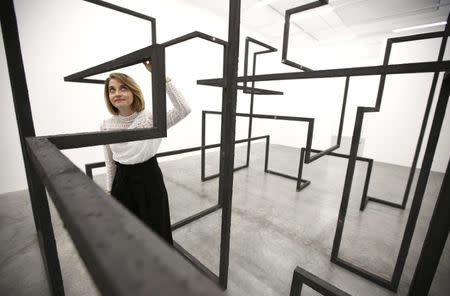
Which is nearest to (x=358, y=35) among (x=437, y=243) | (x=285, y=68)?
(x=285, y=68)

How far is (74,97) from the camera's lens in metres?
2.47

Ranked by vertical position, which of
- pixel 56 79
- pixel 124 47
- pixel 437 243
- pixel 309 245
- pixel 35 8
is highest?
pixel 35 8

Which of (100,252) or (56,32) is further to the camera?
(56,32)

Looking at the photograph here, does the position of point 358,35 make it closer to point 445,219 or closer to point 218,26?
point 218,26

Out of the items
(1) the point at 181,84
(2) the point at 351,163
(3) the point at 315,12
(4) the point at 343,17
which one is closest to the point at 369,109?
(2) the point at 351,163

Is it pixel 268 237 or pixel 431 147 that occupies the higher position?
pixel 431 147

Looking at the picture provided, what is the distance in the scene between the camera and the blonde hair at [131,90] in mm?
1167

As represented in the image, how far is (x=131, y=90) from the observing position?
1199mm

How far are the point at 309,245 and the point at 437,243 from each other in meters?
1.08

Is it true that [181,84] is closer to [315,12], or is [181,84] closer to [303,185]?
[303,185]

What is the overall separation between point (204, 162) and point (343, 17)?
350 centimetres

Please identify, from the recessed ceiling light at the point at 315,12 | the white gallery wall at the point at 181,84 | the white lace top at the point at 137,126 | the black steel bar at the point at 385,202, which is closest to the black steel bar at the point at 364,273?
the black steel bar at the point at 385,202

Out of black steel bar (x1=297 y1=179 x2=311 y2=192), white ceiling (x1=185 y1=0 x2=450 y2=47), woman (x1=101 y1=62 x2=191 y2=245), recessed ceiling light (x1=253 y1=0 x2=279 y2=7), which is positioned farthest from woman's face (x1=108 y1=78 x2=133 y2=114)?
recessed ceiling light (x1=253 y1=0 x2=279 y2=7)

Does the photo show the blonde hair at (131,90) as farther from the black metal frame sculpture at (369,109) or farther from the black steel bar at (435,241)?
the black steel bar at (435,241)
